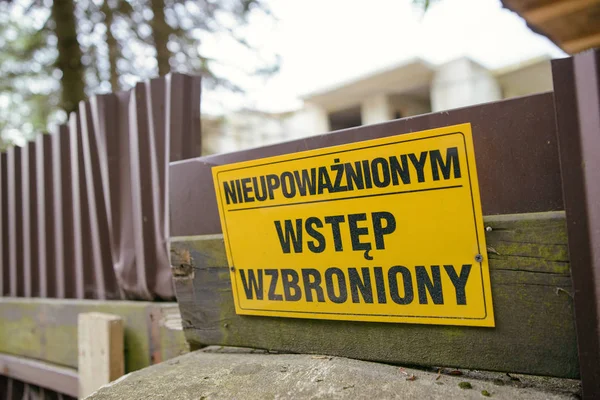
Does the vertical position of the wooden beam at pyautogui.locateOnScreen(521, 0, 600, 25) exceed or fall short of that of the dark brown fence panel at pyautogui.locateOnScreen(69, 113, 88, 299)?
it exceeds it

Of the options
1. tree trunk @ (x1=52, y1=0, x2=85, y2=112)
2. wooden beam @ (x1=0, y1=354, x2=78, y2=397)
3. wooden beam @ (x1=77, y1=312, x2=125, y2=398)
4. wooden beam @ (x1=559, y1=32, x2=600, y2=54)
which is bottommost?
wooden beam @ (x1=0, y1=354, x2=78, y2=397)

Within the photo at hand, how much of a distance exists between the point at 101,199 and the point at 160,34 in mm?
5243

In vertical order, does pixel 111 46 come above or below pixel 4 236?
above

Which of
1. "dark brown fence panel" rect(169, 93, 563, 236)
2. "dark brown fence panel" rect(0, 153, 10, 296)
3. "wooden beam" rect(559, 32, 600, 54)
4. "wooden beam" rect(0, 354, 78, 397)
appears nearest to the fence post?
"dark brown fence panel" rect(169, 93, 563, 236)

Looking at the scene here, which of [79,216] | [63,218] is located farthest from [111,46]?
[79,216]

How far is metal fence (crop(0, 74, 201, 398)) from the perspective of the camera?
91.9 inches

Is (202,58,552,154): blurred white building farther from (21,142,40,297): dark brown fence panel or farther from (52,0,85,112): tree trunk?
(21,142,40,297): dark brown fence panel

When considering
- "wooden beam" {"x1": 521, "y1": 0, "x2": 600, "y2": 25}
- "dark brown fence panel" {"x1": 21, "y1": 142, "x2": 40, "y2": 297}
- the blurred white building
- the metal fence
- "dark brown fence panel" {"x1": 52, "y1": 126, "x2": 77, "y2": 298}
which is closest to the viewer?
the metal fence

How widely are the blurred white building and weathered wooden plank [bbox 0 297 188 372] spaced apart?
6984 millimetres

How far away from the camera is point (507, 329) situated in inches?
49.4

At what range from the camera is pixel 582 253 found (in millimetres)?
1108

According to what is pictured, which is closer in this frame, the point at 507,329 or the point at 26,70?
the point at 507,329

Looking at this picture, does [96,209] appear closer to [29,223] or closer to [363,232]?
[29,223]

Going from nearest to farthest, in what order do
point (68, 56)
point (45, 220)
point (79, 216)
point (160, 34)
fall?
point (79, 216), point (45, 220), point (68, 56), point (160, 34)
